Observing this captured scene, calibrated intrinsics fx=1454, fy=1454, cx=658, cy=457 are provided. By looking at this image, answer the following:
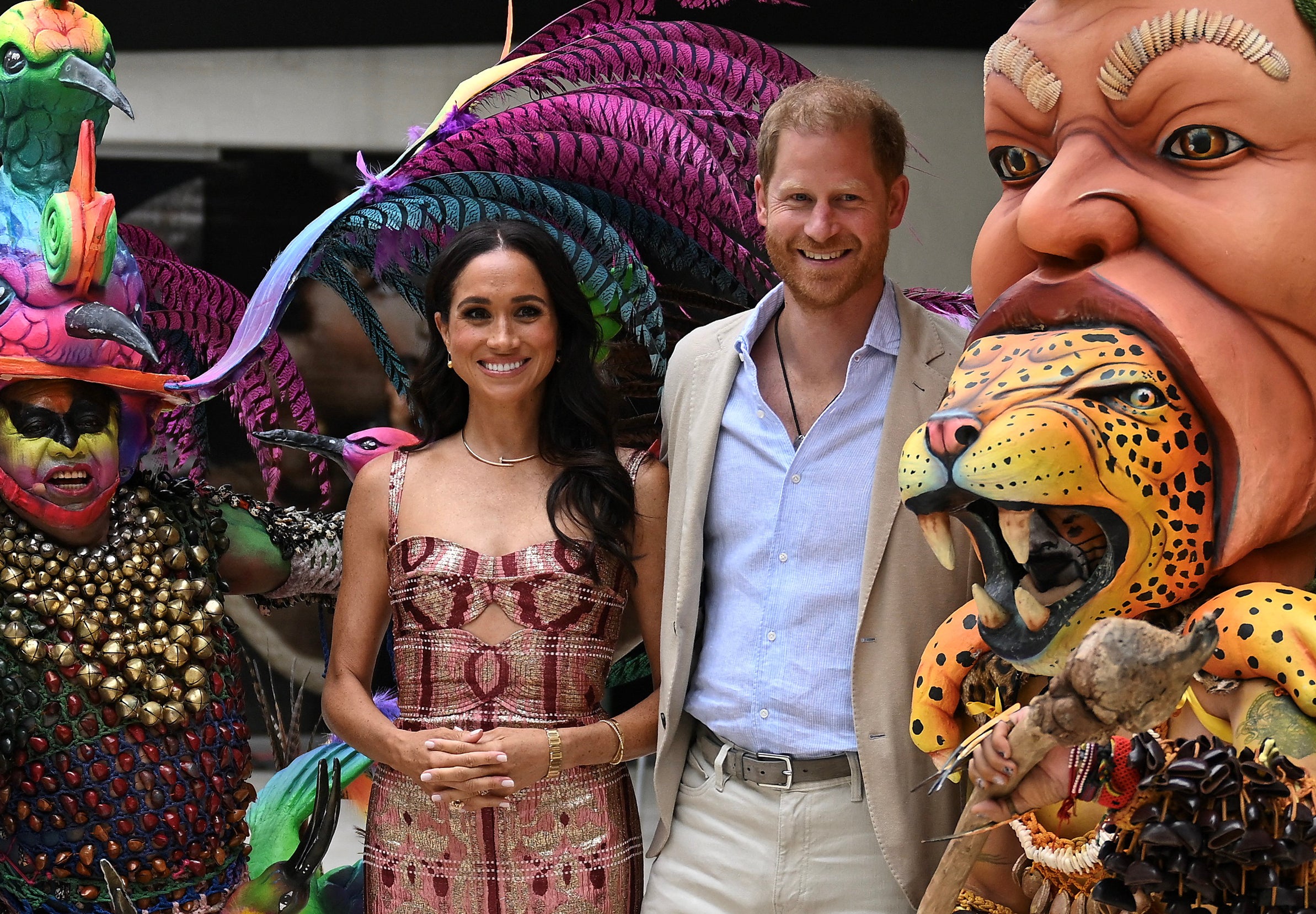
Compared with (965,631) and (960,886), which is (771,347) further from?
(960,886)

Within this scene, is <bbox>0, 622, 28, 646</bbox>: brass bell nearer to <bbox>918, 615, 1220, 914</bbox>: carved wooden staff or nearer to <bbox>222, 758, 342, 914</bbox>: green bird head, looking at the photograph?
<bbox>222, 758, 342, 914</bbox>: green bird head

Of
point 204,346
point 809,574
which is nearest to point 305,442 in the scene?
point 204,346

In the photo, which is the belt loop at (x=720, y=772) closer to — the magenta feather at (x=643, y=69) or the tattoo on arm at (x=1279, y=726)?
the tattoo on arm at (x=1279, y=726)

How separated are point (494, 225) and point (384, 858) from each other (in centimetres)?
104

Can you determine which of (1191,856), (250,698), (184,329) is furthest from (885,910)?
(250,698)

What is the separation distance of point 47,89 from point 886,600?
159cm

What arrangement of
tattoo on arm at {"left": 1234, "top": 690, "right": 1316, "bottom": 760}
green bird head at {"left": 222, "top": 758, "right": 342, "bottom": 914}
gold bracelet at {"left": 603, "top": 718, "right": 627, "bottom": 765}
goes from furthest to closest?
green bird head at {"left": 222, "top": 758, "right": 342, "bottom": 914} < gold bracelet at {"left": 603, "top": 718, "right": 627, "bottom": 765} < tattoo on arm at {"left": 1234, "top": 690, "right": 1316, "bottom": 760}

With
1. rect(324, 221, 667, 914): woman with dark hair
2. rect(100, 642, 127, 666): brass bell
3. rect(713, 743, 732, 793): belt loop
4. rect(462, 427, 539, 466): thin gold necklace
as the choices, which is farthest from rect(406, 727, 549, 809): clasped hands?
rect(100, 642, 127, 666): brass bell

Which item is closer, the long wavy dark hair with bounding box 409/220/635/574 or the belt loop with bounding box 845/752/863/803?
the belt loop with bounding box 845/752/863/803

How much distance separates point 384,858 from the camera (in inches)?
91.0

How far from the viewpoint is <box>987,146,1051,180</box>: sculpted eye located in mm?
1858

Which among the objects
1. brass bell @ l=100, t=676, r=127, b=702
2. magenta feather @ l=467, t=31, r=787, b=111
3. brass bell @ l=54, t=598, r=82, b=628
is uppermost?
magenta feather @ l=467, t=31, r=787, b=111

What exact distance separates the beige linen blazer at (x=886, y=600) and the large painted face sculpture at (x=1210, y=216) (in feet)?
1.44

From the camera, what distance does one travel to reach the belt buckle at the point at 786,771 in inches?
84.0
